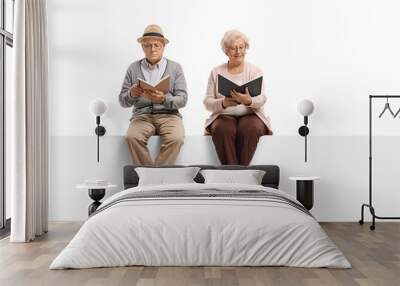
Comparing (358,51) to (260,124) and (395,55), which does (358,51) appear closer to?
(395,55)

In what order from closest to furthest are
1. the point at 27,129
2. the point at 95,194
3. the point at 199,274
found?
the point at 199,274, the point at 27,129, the point at 95,194

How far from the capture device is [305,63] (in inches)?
278

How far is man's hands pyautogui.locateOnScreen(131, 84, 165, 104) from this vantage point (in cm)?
693

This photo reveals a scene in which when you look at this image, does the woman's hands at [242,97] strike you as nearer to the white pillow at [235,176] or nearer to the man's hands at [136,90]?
the white pillow at [235,176]

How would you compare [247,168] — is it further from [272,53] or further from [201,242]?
[201,242]

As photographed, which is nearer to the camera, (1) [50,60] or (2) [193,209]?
(2) [193,209]

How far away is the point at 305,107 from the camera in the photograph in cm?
687

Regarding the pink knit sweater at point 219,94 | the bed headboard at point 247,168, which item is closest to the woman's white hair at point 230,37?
the pink knit sweater at point 219,94

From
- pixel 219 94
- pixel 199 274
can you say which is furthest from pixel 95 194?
pixel 199 274

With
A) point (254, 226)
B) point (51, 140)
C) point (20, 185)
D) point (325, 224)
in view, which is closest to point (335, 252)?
point (254, 226)

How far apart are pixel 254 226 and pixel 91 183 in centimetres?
264

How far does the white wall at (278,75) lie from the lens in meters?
7.04

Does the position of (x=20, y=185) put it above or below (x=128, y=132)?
below

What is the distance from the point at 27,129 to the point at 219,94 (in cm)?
236
